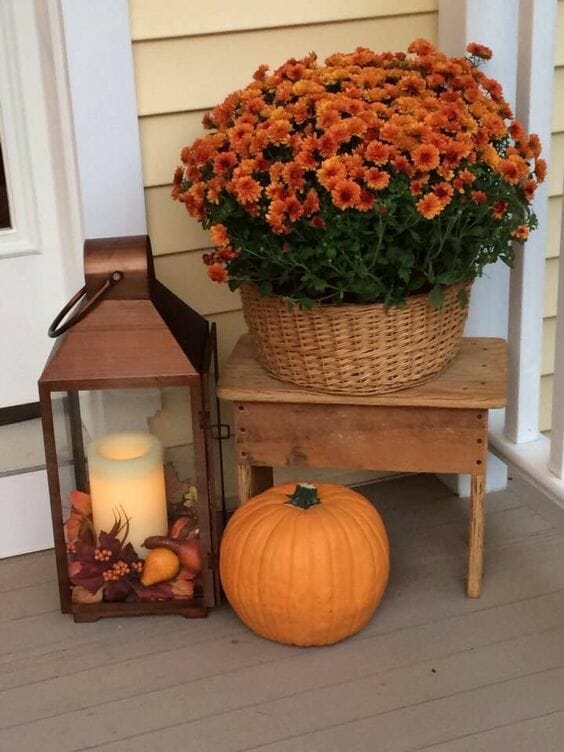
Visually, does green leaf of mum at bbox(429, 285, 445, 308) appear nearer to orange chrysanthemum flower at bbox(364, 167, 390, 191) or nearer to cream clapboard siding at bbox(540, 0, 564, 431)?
orange chrysanthemum flower at bbox(364, 167, 390, 191)

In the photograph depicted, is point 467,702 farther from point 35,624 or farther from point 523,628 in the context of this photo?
point 35,624

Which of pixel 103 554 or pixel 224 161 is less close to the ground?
pixel 224 161

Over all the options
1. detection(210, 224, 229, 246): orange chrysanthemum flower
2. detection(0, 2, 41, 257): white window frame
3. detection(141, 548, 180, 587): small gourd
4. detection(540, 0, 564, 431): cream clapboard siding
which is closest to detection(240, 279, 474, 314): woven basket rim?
detection(210, 224, 229, 246): orange chrysanthemum flower

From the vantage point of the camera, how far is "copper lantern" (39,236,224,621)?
162 cm

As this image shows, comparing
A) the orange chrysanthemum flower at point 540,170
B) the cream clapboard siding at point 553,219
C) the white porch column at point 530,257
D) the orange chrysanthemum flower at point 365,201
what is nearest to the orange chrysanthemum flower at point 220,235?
the orange chrysanthemum flower at point 365,201

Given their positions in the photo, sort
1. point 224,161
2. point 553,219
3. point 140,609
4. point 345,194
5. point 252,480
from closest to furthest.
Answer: point 345,194 → point 224,161 → point 140,609 → point 252,480 → point 553,219

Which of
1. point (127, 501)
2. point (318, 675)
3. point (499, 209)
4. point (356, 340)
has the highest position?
point (499, 209)

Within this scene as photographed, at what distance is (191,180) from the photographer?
166 centimetres

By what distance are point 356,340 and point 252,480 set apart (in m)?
0.41

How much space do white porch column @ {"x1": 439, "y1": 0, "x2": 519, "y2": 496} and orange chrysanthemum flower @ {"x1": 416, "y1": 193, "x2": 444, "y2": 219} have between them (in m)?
0.55

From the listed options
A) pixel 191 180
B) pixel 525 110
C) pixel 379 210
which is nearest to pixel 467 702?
pixel 379 210

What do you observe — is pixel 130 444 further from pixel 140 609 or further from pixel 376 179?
pixel 376 179

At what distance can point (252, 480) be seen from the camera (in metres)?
1.88

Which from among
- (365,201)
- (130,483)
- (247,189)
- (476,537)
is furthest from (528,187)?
(130,483)
